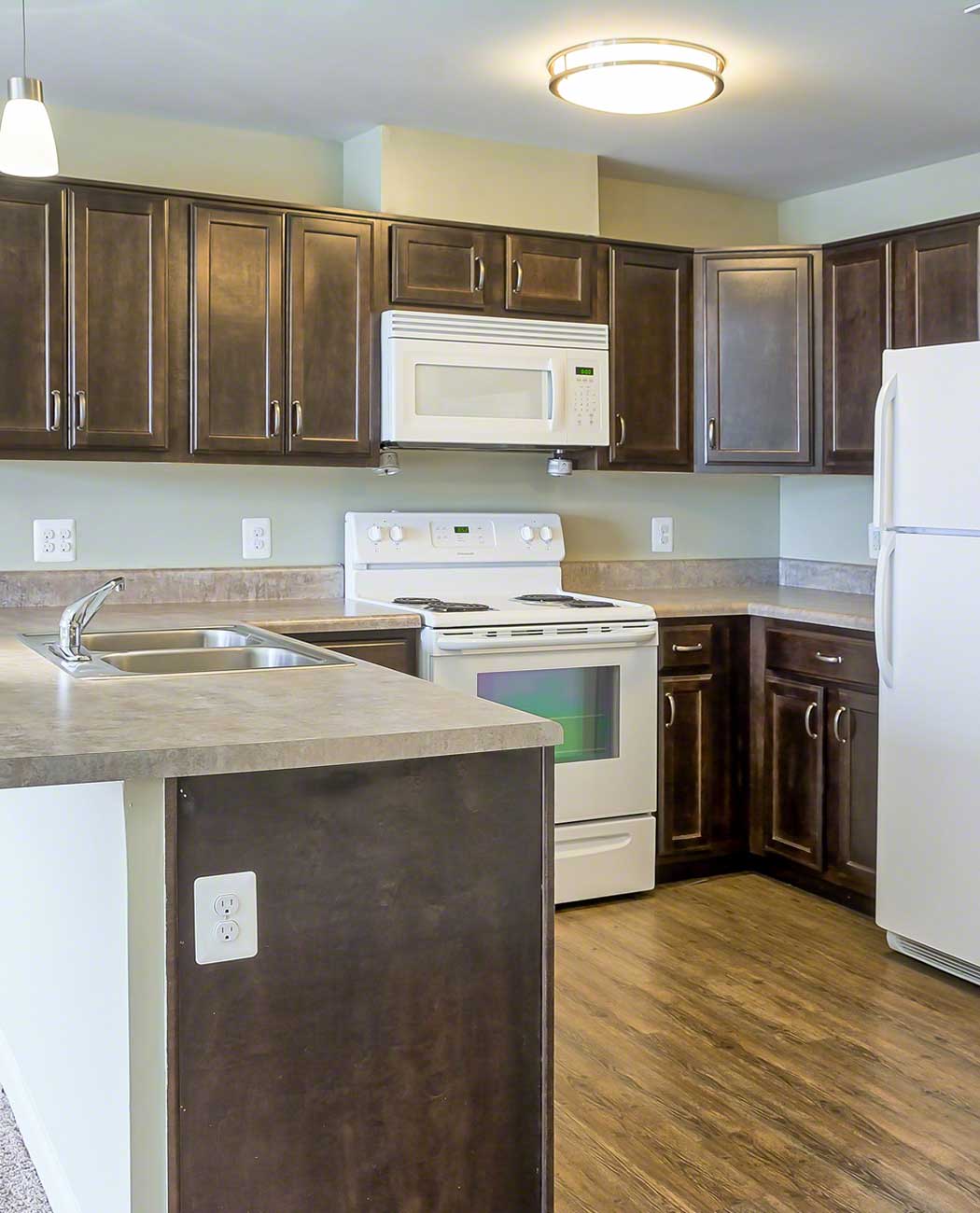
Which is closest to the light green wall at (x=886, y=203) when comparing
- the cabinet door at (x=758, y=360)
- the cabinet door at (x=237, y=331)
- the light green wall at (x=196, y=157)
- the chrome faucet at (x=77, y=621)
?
the cabinet door at (x=758, y=360)

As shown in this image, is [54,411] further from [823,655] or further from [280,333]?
[823,655]

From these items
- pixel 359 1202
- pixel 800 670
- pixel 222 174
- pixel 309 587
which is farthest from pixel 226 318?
pixel 359 1202

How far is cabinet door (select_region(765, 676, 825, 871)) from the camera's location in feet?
12.7

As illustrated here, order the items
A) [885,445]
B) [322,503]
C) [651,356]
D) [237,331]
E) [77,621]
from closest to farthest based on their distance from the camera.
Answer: [77,621], [885,445], [237,331], [322,503], [651,356]

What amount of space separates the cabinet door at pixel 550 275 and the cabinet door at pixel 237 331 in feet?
2.47

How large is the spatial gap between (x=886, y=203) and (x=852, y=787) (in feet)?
6.91

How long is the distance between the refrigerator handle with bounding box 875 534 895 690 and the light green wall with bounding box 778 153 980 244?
4.81 feet

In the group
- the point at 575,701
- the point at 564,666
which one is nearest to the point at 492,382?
the point at 564,666

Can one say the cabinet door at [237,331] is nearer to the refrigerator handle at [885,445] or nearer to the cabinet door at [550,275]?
the cabinet door at [550,275]

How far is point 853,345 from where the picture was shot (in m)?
4.12

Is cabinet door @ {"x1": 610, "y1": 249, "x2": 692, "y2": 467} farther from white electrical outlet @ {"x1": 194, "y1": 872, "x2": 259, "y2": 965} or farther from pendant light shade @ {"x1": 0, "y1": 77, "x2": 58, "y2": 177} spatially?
white electrical outlet @ {"x1": 194, "y1": 872, "x2": 259, "y2": 965}

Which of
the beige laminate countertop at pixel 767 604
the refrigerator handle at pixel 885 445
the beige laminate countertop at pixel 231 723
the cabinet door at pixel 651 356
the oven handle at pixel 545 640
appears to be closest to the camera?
the beige laminate countertop at pixel 231 723

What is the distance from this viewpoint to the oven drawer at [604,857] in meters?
3.78

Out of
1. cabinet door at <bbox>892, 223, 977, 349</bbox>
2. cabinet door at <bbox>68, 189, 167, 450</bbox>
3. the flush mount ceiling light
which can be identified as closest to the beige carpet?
cabinet door at <bbox>68, 189, 167, 450</bbox>
